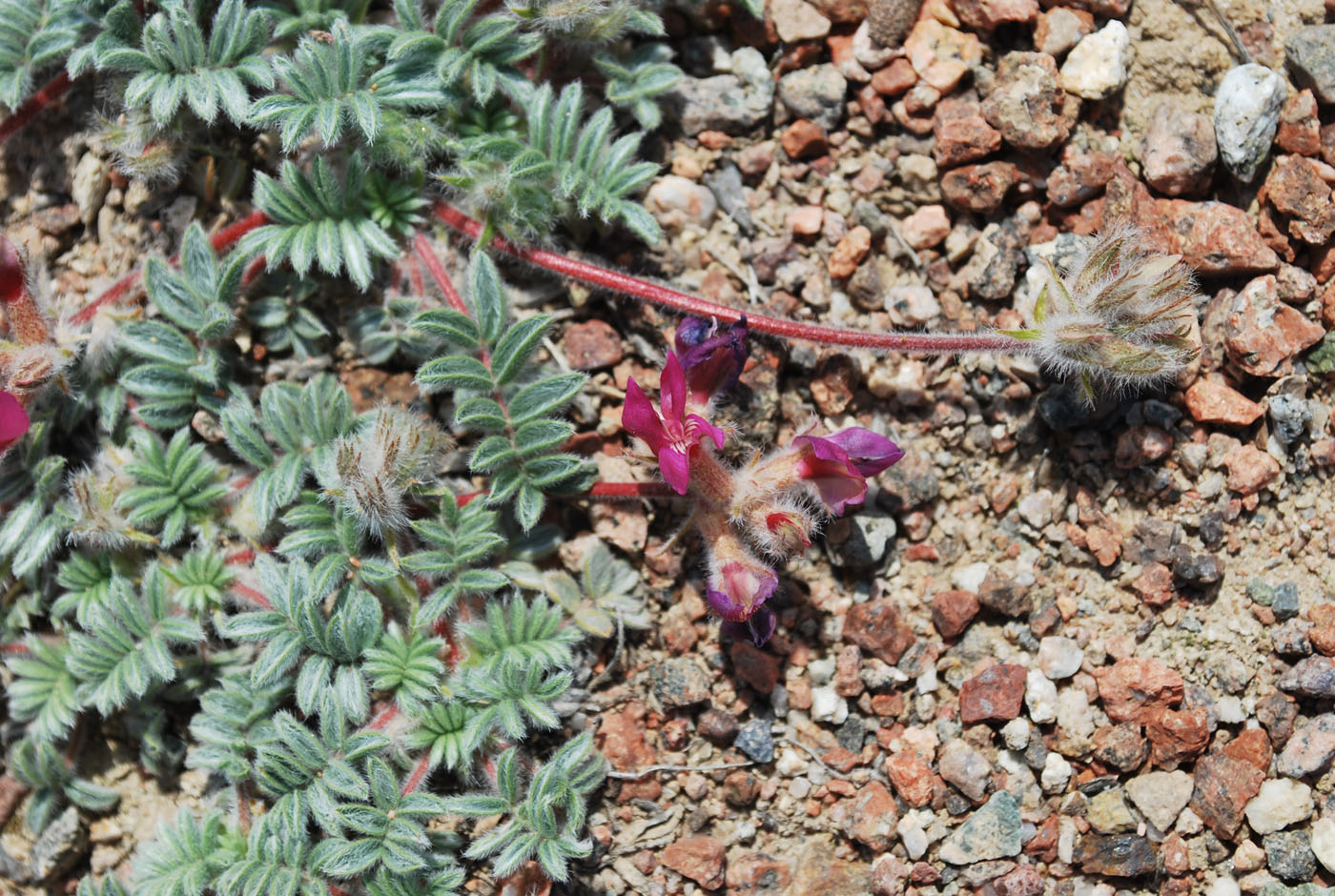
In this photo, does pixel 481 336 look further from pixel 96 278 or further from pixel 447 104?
pixel 96 278

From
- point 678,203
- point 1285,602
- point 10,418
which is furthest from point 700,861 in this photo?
point 10,418

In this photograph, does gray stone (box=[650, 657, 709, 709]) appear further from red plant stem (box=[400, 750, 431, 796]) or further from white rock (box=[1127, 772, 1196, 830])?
white rock (box=[1127, 772, 1196, 830])

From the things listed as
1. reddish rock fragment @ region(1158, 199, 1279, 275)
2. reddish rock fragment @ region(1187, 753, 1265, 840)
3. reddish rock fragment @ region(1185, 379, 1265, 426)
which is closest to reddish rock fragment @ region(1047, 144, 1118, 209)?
reddish rock fragment @ region(1158, 199, 1279, 275)

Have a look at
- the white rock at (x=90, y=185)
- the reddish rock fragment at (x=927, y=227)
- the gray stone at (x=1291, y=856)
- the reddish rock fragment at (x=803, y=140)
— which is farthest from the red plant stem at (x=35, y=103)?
the gray stone at (x=1291, y=856)

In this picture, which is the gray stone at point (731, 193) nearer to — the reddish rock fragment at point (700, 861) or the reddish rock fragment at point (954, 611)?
the reddish rock fragment at point (954, 611)

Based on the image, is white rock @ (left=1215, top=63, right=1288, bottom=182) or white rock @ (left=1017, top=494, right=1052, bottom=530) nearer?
white rock @ (left=1215, top=63, right=1288, bottom=182)

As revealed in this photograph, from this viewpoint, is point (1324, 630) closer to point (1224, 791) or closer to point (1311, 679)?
point (1311, 679)
